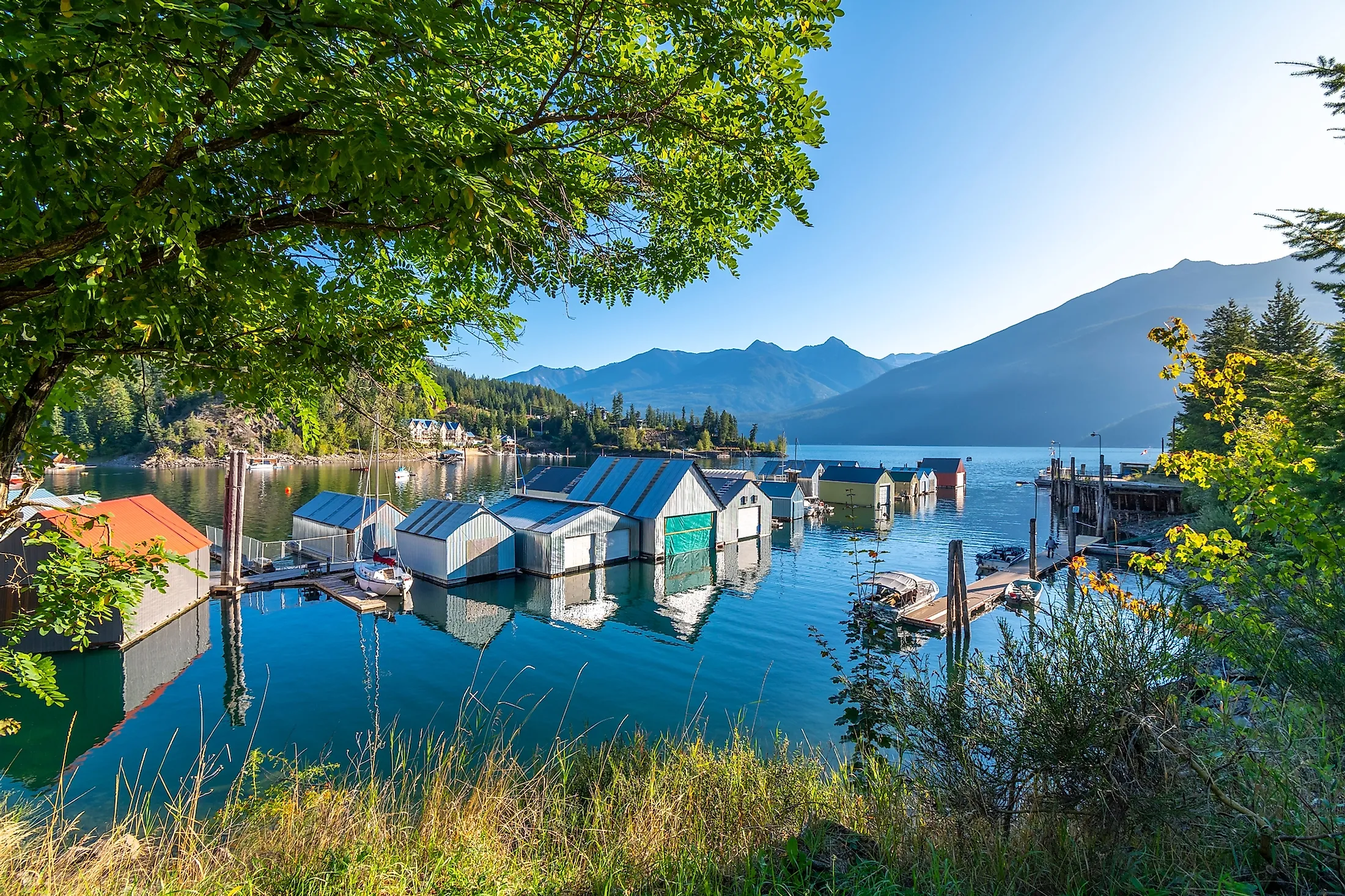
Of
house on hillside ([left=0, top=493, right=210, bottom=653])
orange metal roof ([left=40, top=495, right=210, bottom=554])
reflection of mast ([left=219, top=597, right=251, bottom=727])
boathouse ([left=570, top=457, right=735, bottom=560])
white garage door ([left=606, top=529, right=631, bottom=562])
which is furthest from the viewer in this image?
boathouse ([left=570, top=457, right=735, bottom=560])

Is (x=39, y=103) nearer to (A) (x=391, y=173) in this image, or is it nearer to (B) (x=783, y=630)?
(A) (x=391, y=173)

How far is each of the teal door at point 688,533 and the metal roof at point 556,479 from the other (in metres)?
10.2

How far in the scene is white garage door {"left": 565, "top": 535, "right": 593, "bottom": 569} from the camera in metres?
26.2

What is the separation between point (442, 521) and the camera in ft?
80.9

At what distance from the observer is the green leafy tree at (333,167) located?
6.24 ft

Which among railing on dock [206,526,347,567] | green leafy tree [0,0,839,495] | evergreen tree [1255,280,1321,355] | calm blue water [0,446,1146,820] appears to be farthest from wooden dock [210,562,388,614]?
evergreen tree [1255,280,1321,355]

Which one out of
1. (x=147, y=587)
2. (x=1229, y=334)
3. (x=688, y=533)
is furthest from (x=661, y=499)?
(x=1229, y=334)

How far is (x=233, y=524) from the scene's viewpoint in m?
21.7

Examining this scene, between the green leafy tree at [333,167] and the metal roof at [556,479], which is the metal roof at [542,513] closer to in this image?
the metal roof at [556,479]

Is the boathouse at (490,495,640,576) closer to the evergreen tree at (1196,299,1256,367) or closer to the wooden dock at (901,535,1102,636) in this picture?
the wooden dock at (901,535,1102,636)

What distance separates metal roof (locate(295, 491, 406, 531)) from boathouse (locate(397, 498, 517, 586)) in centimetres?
351

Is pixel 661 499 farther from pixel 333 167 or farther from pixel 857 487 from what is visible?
pixel 857 487

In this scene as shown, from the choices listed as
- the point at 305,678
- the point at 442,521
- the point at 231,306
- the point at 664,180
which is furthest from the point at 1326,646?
the point at 442,521

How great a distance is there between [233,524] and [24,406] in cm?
2355
